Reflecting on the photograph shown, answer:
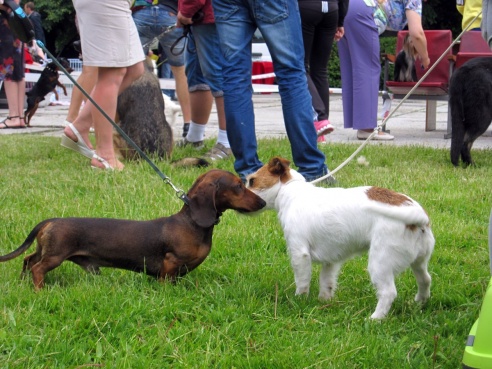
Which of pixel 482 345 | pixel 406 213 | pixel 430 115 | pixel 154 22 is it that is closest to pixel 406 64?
pixel 430 115

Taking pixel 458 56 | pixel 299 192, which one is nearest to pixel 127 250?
pixel 299 192

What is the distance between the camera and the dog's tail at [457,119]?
6.55 m

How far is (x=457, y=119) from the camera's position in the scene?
262 inches

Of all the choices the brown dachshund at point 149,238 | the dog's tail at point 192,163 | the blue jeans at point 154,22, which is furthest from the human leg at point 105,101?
the brown dachshund at point 149,238

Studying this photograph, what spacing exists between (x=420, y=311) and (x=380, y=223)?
0.46 m

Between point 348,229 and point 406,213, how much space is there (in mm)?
311

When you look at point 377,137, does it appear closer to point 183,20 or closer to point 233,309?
point 183,20

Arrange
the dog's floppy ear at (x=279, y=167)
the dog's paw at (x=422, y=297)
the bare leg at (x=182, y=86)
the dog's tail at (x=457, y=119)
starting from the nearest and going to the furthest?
1. the dog's paw at (x=422, y=297)
2. the dog's floppy ear at (x=279, y=167)
3. the dog's tail at (x=457, y=119)
4. the bare leg at (x=182, y=86)

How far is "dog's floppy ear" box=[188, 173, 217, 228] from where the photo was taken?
3480 millimetres

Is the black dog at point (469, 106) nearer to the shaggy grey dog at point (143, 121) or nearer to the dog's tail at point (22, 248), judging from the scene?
the shaggy grey dog at point (143, 121)

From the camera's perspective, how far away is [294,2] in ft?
17.5

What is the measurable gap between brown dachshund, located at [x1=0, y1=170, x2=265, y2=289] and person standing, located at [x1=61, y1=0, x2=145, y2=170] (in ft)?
8.43

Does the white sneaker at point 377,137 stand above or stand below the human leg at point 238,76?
below

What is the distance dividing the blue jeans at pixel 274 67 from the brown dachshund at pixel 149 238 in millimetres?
1949
